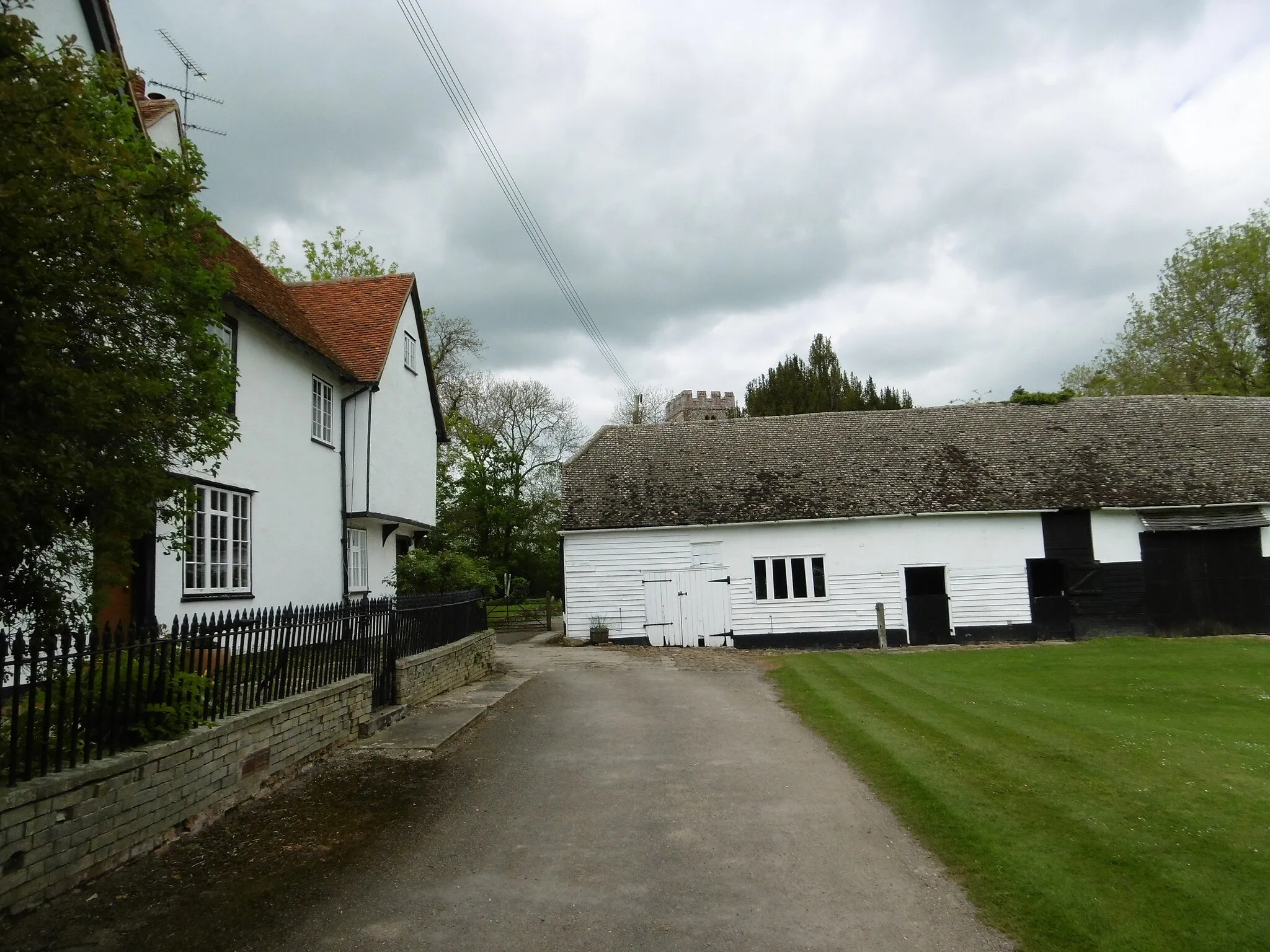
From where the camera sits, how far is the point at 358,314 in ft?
63.1

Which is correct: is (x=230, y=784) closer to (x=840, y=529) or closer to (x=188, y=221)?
(x=188, y=221)

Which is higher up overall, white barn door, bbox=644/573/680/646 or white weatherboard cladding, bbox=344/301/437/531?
white weatherboard cladding, bbox=344/301/437/531

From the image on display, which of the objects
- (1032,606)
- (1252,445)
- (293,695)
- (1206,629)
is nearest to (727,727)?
(293,695)

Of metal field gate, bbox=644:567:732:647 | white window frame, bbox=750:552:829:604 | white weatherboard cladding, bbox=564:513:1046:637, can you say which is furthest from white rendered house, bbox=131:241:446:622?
white window frame, bbox=750:552:829:604

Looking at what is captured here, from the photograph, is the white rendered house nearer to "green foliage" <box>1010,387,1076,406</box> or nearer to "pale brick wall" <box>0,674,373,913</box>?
"pale brick wall" <box>0,674,373,913</box>

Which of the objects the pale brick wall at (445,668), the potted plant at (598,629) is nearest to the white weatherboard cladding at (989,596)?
the potted plant at (598,629)

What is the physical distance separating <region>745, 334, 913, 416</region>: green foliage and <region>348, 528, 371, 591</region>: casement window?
37.6 m

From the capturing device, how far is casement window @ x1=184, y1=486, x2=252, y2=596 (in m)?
12.0

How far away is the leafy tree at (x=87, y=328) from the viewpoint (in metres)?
4.61

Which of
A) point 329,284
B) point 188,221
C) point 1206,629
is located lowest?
point 1206,629

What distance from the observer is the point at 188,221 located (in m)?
6.25

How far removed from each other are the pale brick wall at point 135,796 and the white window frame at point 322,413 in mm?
8325

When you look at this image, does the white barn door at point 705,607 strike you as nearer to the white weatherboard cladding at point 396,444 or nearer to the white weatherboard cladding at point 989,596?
the white weatherboard cladding at point 989,596

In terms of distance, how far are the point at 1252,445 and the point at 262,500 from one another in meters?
28.8
